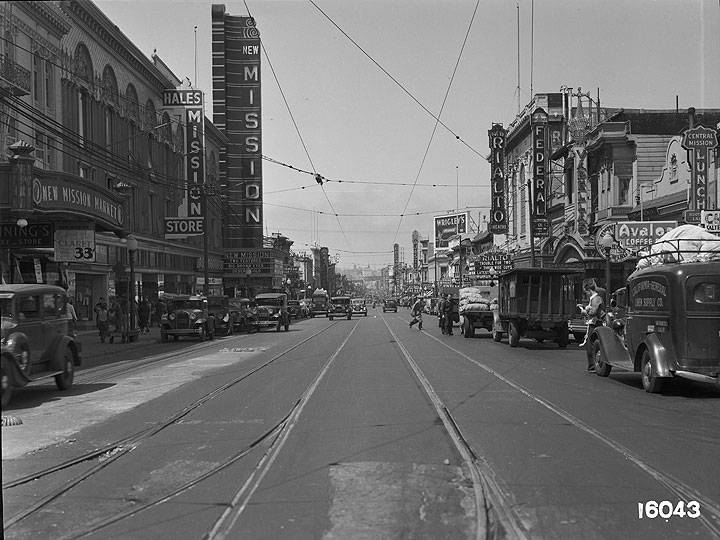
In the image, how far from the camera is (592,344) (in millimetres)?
16531

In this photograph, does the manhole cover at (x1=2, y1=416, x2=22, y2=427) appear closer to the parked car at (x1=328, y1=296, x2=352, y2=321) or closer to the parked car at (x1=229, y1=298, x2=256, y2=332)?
the parked car at (x1=229, y1=298, x2=256, y2=332)

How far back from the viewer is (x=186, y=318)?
31.4 meters

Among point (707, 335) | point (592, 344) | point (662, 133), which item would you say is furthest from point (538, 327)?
point (662, 133)

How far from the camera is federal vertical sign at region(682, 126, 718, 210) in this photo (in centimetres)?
2691

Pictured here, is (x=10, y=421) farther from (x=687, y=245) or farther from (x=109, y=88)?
(x=109, y=88)

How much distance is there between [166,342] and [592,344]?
20104mm

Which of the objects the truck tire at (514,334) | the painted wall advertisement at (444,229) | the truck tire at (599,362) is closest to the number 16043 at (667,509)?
the truck tire at (599,362)

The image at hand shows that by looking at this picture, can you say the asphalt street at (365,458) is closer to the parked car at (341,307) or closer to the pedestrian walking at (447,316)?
the pedestrian walking at (447,316)

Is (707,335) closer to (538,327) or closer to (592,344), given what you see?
(592,344)

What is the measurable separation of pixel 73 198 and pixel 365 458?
19774 millimetres

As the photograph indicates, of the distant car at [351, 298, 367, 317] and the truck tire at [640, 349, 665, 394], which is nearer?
the truck tire at [640, 349, 665, 394]

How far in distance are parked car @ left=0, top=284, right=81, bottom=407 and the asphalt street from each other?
0.55 metres

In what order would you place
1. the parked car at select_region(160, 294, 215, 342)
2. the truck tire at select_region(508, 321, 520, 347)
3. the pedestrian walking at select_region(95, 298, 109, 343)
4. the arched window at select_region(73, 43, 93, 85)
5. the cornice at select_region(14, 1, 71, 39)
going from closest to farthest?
1. the cornice at select_region(14, 1, 71, 39)
2. the truck tire at select_region(508, 321, 520, 347)
3. the pedestrian walking at select_region(95, 298, 109, 343)
4. the arched window at select_region(73, 43, 93, 85)
5. the parked car at select_region(160, 294, 215, 342)

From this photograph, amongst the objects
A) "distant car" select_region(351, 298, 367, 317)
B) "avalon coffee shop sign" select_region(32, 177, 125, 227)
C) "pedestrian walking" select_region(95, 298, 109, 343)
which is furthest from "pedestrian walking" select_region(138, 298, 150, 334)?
"distant car" select_region(351, 298, 367, 317)
